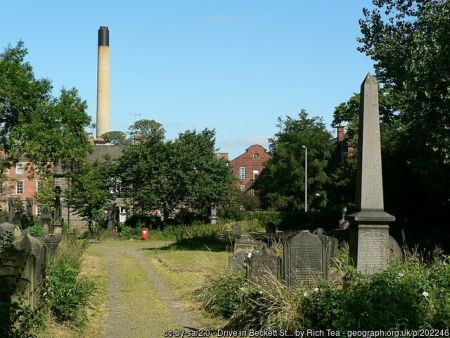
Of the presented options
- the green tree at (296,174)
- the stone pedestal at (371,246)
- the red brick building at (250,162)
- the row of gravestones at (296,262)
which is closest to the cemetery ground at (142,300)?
the row of gravestones at (296,262)

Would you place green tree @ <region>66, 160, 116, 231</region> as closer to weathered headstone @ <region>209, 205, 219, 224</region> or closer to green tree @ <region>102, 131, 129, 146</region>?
weathered headstone @ <region>209, 205, 219, 224</region>

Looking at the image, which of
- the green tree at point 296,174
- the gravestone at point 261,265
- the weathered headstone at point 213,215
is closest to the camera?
the gravestone at point 261,265

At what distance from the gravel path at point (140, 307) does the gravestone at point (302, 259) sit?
1839 mm

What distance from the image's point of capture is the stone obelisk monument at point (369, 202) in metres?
10.9

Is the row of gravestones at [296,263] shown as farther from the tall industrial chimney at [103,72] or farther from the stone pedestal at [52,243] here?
the tall industrial chimney at [103,72]

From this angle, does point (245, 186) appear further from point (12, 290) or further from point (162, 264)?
point (12, 290)

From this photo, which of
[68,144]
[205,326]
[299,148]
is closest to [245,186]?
[299,148]

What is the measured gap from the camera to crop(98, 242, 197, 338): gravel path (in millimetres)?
10453

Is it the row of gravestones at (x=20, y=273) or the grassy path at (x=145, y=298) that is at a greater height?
the row of gravestones at (x=20, y=273)

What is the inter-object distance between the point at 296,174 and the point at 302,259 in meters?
63.8

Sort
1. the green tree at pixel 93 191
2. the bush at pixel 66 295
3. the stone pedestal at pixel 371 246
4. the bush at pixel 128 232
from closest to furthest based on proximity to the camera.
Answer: the bush at pixel 66 295 < the stone pedestal at pixel 371 246 < the green tree at pixel 93 191 < the bush at pixel 128 232

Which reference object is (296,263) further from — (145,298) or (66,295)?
(145,298)

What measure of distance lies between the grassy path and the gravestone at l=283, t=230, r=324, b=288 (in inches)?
62.2

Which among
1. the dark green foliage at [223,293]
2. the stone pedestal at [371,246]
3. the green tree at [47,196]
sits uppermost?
the green tree at [47,196]
